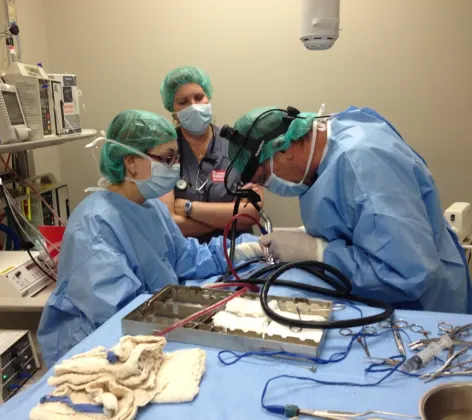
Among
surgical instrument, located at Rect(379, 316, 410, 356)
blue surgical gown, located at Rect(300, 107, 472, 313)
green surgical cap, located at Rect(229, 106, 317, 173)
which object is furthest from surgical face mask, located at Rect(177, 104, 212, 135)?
surgical instrument, located at Rect(379, 316, 410, 356)

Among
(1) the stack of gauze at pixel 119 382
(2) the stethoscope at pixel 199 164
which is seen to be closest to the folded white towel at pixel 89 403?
(1) the stack of gauze at pixel 119 382

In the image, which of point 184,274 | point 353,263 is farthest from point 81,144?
point 353,263

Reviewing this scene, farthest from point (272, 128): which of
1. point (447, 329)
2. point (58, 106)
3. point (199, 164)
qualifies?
point (58, 106)

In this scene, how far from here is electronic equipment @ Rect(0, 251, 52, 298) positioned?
166cm

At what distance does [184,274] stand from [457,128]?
1937mm

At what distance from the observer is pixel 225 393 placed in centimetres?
80

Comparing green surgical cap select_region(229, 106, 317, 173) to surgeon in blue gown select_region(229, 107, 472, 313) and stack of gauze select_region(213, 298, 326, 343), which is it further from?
stack of gauze select_region(213, 298, 326, 343)

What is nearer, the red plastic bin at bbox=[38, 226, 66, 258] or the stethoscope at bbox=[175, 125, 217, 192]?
the red plastic bin at bbox=[38, 226, 66, 258]

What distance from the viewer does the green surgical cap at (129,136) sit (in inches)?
58.4

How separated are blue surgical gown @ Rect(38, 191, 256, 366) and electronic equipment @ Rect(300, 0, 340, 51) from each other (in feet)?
2.77

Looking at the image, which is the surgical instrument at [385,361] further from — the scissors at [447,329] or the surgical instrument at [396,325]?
the scissors at [447,329]

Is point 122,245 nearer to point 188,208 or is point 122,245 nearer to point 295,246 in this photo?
point 295,246

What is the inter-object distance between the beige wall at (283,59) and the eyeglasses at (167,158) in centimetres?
133

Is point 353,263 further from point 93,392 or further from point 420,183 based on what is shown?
point 93,392
